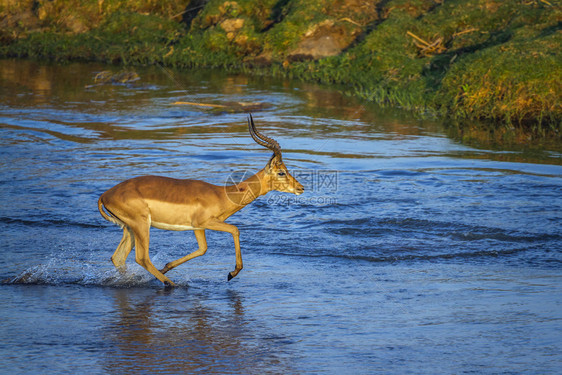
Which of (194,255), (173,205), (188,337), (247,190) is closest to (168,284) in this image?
(194,255)

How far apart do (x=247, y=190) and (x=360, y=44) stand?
42.1 ft

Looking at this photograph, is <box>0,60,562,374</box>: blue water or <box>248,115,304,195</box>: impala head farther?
<box>248,115,304,195</box>: impala head

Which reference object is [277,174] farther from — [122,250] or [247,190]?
[122,250]

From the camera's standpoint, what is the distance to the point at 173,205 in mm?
7281

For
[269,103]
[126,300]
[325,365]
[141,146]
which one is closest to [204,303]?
[126,300]

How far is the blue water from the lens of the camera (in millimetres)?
5715

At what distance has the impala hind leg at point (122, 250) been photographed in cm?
752

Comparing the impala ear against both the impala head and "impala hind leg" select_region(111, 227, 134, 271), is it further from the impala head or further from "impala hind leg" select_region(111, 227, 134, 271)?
"impala hind leg" select_region(111, 227, 134, 271)

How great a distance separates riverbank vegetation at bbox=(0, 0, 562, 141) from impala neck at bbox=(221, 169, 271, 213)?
770cm

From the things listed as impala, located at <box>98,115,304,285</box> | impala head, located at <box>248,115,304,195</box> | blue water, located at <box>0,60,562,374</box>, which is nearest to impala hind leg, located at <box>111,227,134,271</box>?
impala, located at <box>98,115,304,285</box>

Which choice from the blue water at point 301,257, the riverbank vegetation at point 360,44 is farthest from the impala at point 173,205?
the riverbank vegetation at point 360,44

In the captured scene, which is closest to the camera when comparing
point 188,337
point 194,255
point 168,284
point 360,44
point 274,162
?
point 188,337

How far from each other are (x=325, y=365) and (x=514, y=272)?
9.92ft

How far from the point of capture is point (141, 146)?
534 inches
